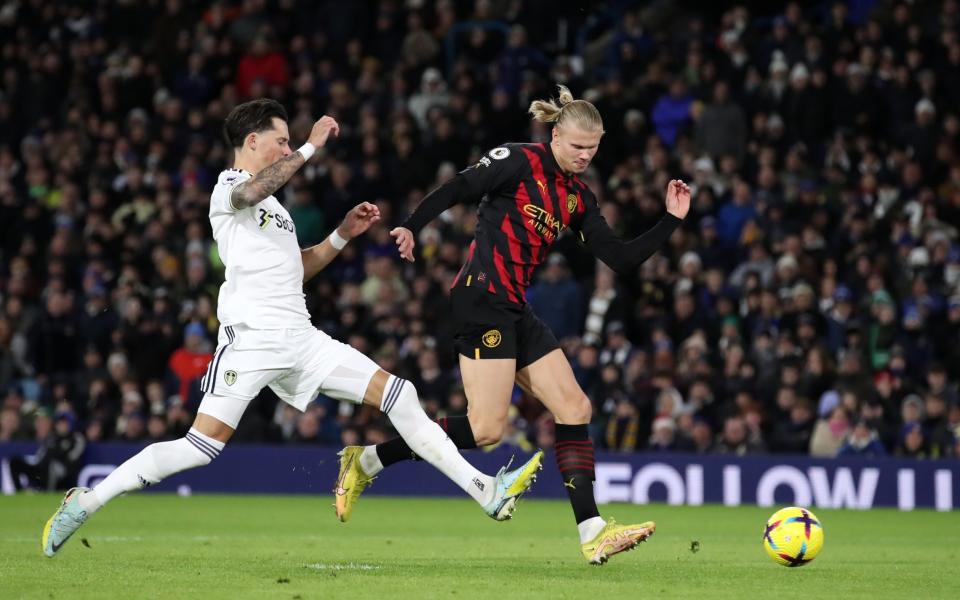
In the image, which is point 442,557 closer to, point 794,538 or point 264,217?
point 794,538

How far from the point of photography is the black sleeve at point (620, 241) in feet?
28.8

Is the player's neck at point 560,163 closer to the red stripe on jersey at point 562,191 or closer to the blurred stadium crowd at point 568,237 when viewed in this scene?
the red stripe on jersey at point 562,191

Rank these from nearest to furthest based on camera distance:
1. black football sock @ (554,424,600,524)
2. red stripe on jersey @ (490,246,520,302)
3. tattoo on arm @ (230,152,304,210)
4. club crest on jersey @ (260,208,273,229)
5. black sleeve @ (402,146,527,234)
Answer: tattoo on arm @ (230,152,304,210) < club crest on jersey @ (260,208,273,229) < black sleeve @ (402,146,527,234) < black football sock @ (554,424,600,524) < red stripe on jersey @ (490,246,520,302)

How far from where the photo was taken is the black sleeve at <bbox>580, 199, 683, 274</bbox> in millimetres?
8773

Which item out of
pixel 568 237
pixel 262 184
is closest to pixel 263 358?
pixel 262 184

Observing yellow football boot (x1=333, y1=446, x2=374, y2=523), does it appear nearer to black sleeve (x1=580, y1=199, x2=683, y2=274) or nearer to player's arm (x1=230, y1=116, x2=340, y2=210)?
player's arm (x1=230, y1=116, x2=340, y2=210)

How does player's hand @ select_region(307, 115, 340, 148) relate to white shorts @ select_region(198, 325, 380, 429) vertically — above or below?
above

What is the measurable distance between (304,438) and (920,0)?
10260 millimetres

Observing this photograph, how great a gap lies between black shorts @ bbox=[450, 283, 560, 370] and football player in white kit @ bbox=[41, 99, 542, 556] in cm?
55

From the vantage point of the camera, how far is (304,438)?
17.8m

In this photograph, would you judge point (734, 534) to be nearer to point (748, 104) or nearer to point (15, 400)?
point (748, 104)

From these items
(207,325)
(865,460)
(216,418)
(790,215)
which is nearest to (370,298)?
(207,325)

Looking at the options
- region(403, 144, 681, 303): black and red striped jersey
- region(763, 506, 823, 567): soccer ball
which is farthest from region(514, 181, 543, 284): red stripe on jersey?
region(763, 506, 823, 567): soccer ball

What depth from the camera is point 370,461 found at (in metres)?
9.02
